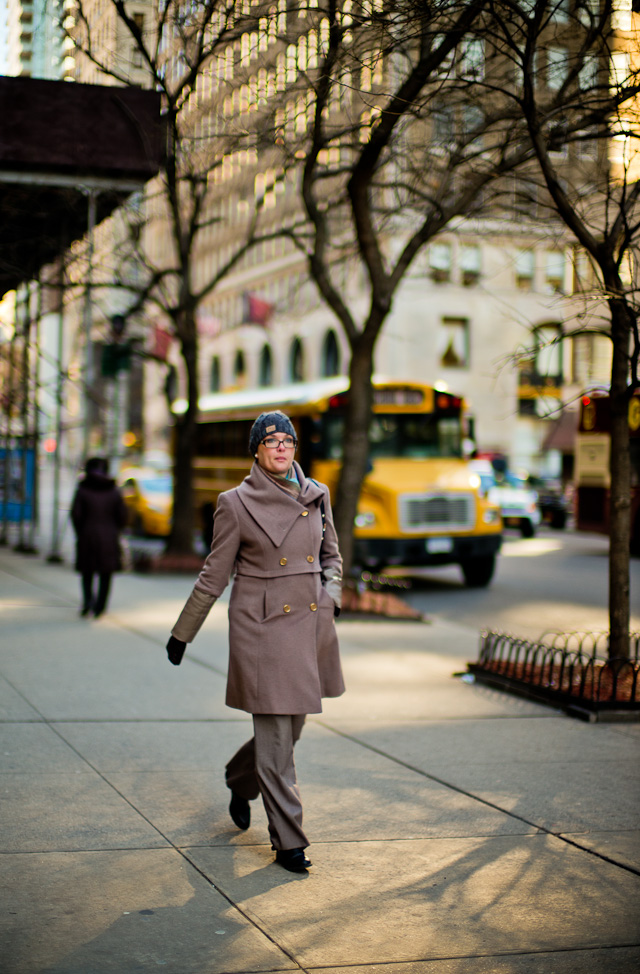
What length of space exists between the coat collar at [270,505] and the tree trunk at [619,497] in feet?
13.6

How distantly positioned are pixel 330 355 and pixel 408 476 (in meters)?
39.7

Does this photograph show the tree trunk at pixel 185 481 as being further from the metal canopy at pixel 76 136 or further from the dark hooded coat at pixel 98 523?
the dark hooded coat at pixel 98 523

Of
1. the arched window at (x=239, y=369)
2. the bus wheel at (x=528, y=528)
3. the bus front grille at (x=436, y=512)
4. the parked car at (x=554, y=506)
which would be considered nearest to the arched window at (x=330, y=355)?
the arched window at (x=239, y=369)

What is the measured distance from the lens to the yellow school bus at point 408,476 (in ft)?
55.8

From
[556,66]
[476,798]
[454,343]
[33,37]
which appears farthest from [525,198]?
[454,343]

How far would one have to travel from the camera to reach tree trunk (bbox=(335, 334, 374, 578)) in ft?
45.1

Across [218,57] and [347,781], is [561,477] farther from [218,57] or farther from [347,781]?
[347,781]

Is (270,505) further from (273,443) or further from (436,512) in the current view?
(436,512)

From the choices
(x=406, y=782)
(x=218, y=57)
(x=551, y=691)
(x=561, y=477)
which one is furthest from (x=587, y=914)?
(x=561, y=477)

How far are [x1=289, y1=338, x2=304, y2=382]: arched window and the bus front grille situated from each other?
41.8 meters

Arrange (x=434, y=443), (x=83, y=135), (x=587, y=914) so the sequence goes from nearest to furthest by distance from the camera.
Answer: (x=587, y=914) → (x=83, y=135) → (x=434, y=443)

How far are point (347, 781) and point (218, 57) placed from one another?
6819 millimetres

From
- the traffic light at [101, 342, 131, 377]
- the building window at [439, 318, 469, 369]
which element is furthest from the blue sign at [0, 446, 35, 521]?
the building window at [439, 318, 469, 369]

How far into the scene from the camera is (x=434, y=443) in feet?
61.3
